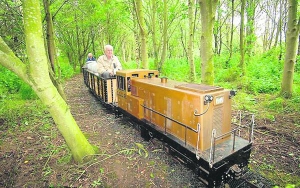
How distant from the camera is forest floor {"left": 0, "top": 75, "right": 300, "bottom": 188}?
12.1ft

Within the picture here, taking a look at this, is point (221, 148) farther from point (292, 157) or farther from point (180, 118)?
point (292, 157)

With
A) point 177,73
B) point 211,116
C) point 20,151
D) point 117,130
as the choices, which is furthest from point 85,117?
point 177,73

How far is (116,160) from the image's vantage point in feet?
14.4

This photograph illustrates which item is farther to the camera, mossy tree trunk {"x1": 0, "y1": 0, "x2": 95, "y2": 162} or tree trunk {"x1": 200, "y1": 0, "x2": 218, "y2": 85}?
tree trunk {"x1": 200, "y1": 0, "x2": 218, "y2": 85}

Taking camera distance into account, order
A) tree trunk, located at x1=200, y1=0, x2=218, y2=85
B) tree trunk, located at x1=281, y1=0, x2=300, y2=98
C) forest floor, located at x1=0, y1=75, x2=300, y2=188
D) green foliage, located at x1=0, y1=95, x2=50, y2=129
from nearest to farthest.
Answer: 1. forest floor, located at x1=0, y1=75, x2=300, y2=188
2. tree trunk, located at x1=200, y1=0, x2=218, y2=85
3. green foliage, located at x1=0, y1=95, x2=50, y2=129
4. tree trunk, located at x1=281, y1=0, x2=300, y2=98

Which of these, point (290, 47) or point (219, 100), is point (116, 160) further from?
point (290, 47)

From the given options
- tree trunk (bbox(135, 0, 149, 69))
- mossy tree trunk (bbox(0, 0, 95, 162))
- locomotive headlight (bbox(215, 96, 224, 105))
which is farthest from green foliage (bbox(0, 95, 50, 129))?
locomotive headlight (bbox(215, 96, 224, 105))

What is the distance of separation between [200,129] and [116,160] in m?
2.19

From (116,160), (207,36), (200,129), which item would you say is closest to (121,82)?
(116,160)

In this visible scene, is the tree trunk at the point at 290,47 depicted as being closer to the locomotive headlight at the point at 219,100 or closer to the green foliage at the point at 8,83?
the locomotive headlight at the point at 219,100

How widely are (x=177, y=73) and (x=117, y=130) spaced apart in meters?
11.1

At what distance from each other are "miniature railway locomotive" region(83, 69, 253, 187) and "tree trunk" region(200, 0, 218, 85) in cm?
169

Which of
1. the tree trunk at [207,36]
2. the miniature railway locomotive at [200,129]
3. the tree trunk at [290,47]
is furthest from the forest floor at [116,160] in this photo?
the tree trunk at [207,36]

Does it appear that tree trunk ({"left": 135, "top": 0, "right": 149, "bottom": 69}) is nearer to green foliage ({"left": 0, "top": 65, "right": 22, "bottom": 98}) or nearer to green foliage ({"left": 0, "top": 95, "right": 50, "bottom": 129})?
green foliage ({"left": 0, "top": 95, "right": 50, "bottom": 129})
